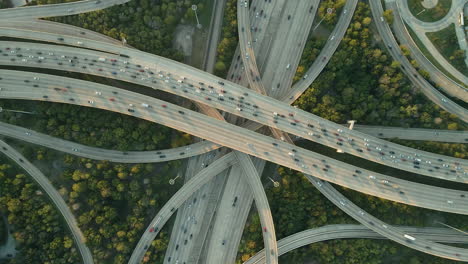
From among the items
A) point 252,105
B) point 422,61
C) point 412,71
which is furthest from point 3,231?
point 422,61

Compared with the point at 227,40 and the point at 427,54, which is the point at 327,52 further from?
the point at 227,40

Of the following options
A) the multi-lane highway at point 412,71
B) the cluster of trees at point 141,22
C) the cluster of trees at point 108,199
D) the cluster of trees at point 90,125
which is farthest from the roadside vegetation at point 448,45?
the cluster of trees at point 108,199

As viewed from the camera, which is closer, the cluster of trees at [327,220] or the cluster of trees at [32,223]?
the cluster of trees at [32,223]

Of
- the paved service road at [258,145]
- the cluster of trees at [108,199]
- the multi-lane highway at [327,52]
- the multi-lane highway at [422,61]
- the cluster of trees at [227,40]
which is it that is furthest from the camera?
the cluster of trees at [227,40]

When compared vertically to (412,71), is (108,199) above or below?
below

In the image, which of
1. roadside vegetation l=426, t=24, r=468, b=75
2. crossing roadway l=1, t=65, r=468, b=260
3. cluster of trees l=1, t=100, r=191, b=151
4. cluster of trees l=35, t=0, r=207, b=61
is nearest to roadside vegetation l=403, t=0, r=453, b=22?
roadside vegetation l=426, t=24, r=468, b=75

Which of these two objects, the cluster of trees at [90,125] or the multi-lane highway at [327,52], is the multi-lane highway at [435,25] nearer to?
the multi-lane highway at [327,52]

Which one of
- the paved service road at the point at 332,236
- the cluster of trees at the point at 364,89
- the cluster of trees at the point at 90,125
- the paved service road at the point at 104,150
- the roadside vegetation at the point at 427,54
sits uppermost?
the roadside vegetation at the point at 427,54

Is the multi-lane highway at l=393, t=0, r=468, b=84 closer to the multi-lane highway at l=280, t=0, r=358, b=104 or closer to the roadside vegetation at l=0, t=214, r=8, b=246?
the multi-lane highway at l=280, t=0, r=358, b=104
